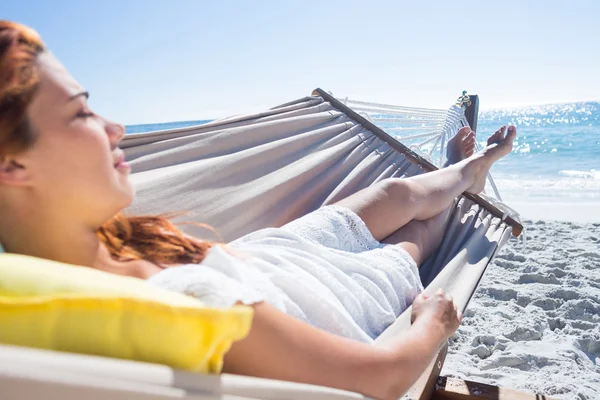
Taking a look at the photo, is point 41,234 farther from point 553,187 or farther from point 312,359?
point 553,187

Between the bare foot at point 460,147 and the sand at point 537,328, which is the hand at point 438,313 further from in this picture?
the bare foot at point 460,147

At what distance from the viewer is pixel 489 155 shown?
220cm

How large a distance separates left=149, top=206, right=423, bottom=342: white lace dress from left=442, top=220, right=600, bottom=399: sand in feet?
2.73

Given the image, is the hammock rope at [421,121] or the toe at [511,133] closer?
the toe at [511,133]

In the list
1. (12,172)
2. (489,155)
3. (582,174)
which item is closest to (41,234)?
(12,172)

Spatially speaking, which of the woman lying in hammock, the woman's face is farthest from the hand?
the woman's face

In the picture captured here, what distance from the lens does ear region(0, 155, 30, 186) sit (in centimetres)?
76

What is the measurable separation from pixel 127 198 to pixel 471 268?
1019mm

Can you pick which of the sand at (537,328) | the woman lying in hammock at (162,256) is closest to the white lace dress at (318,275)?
the woman lying in hammock at (162,256)

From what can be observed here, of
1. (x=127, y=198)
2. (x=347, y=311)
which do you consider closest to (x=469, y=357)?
(x=347, y=311)

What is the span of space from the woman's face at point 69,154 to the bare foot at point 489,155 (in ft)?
5.38

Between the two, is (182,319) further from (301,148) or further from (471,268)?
→ (301,148)

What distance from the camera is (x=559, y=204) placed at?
18.6 feet

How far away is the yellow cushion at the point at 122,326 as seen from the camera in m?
0.53
